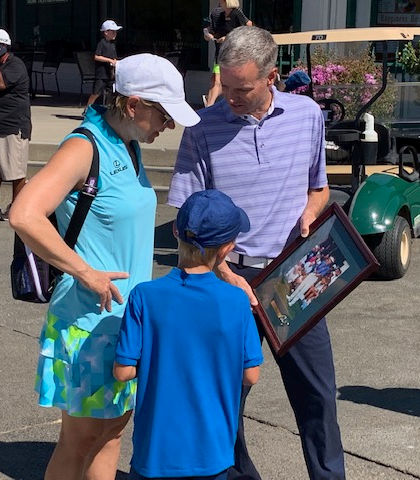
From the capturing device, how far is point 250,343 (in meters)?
3.05

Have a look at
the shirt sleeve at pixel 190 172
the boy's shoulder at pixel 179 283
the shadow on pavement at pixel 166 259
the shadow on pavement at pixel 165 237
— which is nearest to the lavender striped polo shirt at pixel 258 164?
the shirt sleeve at pixel 190 172

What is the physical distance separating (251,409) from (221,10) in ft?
25.0

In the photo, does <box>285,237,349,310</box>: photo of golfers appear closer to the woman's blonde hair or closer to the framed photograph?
the framed photograph

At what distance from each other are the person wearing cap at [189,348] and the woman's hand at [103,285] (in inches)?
6.2

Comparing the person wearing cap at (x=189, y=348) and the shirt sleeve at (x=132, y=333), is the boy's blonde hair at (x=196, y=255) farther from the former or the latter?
the shirt sleeve at (x=132, y=333)

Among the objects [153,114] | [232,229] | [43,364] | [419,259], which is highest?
[153,114]

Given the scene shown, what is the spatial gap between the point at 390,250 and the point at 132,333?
4878 millimetres

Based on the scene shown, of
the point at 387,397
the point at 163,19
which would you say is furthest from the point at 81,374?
the point at 163,19

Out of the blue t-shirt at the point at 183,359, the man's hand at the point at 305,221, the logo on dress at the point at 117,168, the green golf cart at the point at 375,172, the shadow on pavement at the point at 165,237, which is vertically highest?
the logo on dress at the point at 117,168

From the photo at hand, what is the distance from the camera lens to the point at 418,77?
32.1 feet

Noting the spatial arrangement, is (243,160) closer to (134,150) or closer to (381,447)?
(134,150)

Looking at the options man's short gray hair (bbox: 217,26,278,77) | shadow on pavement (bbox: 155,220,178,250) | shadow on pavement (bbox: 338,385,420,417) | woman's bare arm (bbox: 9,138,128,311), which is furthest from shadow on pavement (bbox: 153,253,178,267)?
woman's bare arm (bbox: 9,138,128,311)

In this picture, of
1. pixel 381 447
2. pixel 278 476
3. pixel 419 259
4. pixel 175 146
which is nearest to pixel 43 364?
pixel 278 476

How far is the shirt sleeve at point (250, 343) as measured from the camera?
3043 millimetres
